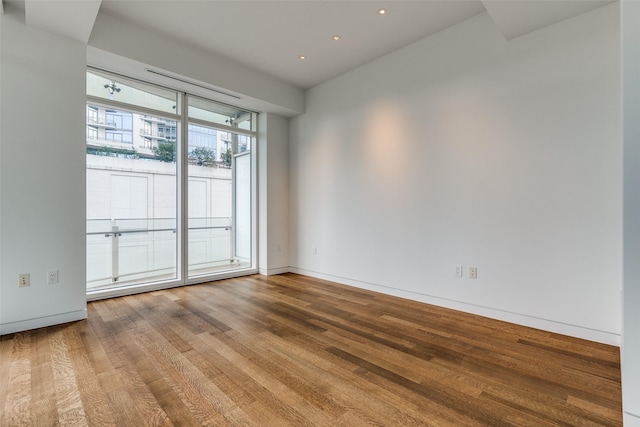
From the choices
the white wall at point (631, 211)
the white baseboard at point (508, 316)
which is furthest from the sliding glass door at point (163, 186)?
the white wall at point (631, 211)

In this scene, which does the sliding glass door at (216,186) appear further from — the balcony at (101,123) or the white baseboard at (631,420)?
the white baseboard at (631,420)

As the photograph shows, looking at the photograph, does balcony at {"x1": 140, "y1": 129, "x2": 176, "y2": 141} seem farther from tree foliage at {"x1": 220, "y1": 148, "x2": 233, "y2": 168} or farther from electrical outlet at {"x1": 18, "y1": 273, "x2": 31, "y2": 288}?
electrical outlet at {"x1": 18, "y1": 273, "x2": 31, "y2": 288}

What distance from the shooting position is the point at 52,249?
2.81 metres

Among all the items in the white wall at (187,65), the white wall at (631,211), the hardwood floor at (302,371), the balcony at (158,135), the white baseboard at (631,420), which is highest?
the white wall at (187,65)

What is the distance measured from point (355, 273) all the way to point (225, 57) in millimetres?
3494

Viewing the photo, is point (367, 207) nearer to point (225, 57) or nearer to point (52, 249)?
point (225, 57)

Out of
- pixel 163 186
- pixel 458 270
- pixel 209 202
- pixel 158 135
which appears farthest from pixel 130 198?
pixel 458 270

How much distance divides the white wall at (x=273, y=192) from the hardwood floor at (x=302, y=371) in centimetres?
192

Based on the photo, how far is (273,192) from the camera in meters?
5.05

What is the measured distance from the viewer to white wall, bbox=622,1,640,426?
1.28 metres

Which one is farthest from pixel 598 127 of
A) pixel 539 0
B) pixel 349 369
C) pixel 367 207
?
pixel 349 369

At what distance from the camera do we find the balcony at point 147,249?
11.8 ft

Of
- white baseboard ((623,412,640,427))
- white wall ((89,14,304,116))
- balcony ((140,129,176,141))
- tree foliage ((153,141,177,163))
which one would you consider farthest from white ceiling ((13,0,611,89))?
white baseboard ((623,412,640,427))

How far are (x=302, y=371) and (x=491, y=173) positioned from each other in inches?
102
